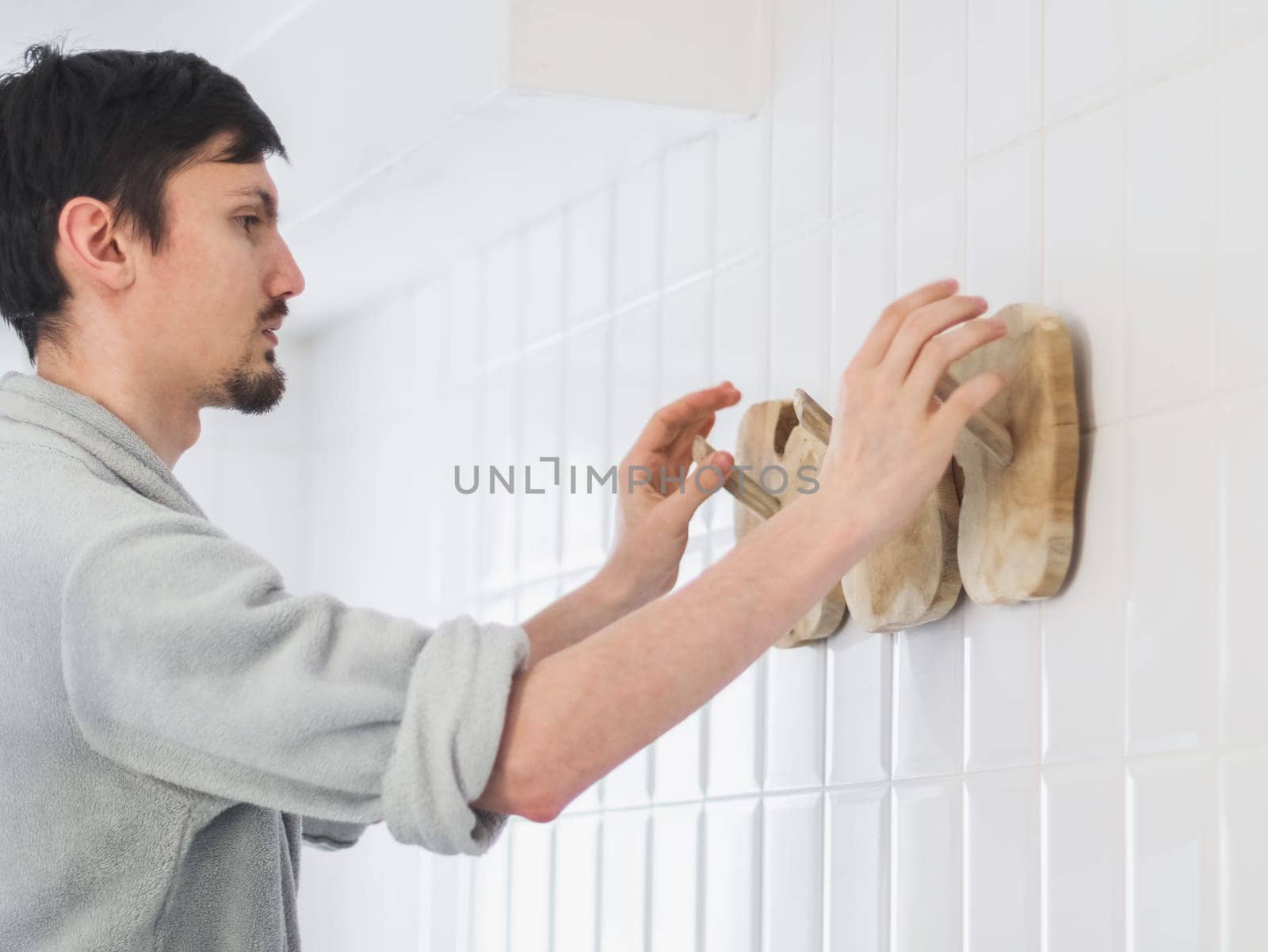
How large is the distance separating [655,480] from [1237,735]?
45 centimetres

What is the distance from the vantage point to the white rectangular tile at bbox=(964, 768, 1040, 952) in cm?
97

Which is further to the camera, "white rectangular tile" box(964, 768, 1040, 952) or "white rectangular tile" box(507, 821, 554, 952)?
"white rectangular tile" box(507, 821, 554, 952)

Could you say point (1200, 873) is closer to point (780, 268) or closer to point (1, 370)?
point (780, 268)

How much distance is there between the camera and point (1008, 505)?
0.97 m

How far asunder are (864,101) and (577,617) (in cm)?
42

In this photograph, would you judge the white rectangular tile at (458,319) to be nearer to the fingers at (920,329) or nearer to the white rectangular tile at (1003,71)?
the white rectangular tile at (1003,71)

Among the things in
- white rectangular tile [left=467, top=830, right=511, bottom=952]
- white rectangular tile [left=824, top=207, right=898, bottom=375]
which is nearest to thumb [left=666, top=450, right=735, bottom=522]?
white rectangular tile [left=824, top=207, right=898, bottom=375]

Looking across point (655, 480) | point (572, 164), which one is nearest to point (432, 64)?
point (572, 164)

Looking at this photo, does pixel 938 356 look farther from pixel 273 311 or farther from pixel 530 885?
pixel 530 885

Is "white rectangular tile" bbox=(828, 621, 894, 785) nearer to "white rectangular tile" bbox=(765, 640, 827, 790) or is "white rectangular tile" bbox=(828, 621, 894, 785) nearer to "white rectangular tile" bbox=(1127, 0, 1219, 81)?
"white rectangular tile" bbox=(765, 640, 827, 790)

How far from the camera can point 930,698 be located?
1.08m

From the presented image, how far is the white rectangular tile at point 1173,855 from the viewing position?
0.85 meters

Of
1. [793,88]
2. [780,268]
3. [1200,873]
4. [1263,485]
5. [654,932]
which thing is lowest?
[654,932]

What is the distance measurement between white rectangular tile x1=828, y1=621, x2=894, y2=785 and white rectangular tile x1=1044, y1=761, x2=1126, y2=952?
17cm
